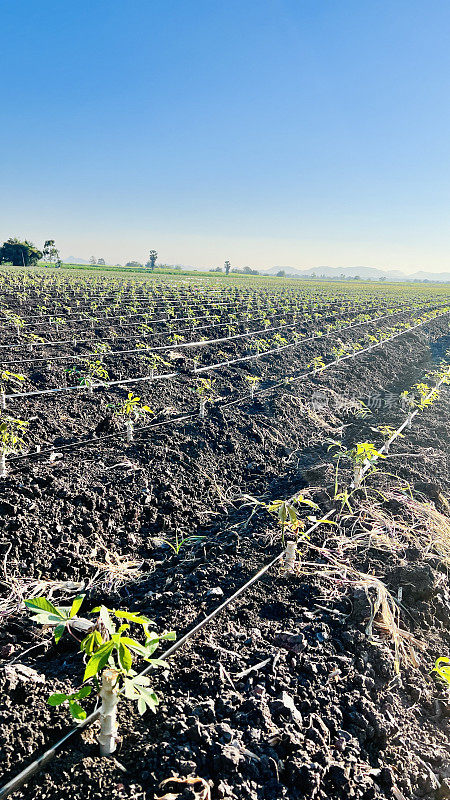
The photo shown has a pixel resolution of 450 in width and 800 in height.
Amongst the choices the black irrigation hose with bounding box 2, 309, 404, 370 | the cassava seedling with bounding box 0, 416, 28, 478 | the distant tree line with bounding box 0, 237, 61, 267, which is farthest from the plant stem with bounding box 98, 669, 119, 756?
the distant tree line with bounding box 0, 237, 61, 267

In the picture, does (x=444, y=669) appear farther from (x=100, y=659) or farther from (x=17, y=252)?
(x=17, y=252)

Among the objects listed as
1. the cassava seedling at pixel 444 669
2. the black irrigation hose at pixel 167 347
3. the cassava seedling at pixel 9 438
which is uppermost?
the black irrigation hose at pixel 167 347

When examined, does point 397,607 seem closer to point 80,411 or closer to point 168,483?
point 168,483

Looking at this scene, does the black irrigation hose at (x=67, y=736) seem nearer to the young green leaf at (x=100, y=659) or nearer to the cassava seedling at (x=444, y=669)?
the young green leaf at (x=100, y=659)

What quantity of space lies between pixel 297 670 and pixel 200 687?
51 centimetres

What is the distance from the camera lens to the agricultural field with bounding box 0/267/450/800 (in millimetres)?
1808

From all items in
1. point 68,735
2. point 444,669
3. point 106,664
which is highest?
point 106,664

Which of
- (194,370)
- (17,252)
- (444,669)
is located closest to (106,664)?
(444,669)

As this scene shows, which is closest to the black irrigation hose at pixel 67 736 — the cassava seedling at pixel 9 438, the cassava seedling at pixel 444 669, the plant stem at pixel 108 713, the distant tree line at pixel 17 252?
the plant stem at pixel 108 713

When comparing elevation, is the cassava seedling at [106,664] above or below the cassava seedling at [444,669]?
above

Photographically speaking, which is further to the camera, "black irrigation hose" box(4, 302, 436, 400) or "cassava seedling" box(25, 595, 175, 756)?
"black irrigation hose" box(4, 302, 436, 400)

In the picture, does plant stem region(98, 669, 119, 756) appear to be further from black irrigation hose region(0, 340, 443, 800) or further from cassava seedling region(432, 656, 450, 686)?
cassava seedling region(432, 656, 450, 686)

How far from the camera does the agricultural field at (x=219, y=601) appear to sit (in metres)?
1.81

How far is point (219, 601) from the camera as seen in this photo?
2881mm
